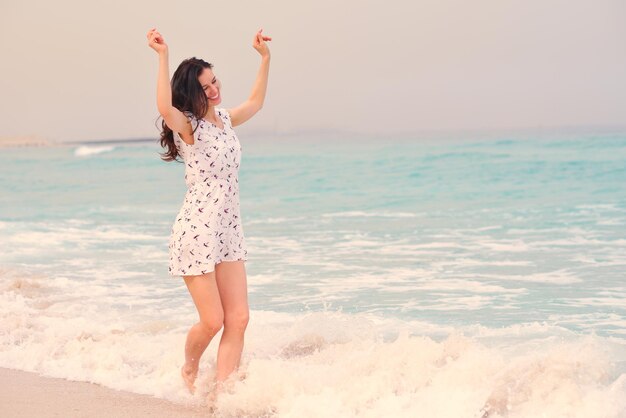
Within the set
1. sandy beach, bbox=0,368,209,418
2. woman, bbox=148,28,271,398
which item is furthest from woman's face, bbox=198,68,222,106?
sandy beach, bbox=0,368,209,418

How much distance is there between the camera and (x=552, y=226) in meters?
10.9

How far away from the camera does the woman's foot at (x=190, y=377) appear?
3.93m

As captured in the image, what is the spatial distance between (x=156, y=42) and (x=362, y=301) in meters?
3.08

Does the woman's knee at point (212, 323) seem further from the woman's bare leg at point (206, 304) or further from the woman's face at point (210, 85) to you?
the woman's face at point (210, 85)

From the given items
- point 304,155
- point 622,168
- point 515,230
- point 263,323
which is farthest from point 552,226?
point 304,155

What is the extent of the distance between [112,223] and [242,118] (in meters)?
8.41

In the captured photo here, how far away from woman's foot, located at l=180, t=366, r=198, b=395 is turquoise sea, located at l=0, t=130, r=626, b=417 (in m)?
0.04

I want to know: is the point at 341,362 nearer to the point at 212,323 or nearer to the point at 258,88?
the point at 212,323

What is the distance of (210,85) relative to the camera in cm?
370

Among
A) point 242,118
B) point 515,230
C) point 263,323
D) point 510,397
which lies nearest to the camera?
point 510,397

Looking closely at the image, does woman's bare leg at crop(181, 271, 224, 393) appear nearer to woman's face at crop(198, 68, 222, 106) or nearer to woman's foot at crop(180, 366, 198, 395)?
woman's foot at crop(180, 366, 198, 395)

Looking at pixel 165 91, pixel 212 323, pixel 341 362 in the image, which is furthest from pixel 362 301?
pixel 165 91

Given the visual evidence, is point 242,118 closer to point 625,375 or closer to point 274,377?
point 274,377

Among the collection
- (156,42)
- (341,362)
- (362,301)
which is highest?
(156,42)
